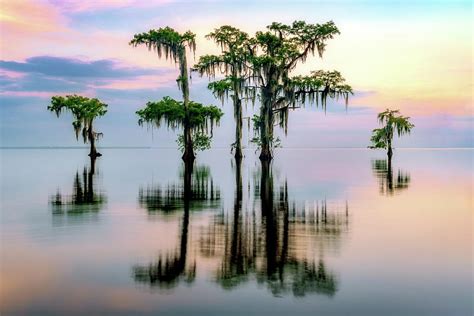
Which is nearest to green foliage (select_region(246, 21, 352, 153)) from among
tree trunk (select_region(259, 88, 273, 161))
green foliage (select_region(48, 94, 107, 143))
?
tree trunk (select_region(259, 88, 273, 161))

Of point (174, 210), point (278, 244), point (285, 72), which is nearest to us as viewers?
point (278, 244)

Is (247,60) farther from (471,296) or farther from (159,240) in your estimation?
(471,296)

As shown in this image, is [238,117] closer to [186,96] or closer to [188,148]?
[186,96]

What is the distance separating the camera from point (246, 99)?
5219 centimetres

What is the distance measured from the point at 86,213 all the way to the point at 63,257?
6.94 metres

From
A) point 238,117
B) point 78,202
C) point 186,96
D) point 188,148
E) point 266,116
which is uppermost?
point 186,96

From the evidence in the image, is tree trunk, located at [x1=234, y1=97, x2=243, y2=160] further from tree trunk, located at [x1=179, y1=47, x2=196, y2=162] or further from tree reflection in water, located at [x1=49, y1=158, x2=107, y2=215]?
tree reflection in water, located at [x1=49, y1=158, x2=107, y2=215]

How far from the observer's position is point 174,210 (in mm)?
16969

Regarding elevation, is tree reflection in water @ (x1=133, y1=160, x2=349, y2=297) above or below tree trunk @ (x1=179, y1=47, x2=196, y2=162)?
below

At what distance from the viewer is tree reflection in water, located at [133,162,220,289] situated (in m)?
8.18

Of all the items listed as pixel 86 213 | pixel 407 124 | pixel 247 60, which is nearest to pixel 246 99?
pixel 247 60

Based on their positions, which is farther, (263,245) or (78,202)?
(78,202)

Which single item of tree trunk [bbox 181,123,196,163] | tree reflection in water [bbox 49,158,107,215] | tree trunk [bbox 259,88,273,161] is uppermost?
tree trunk [bbox 259,88,273,161]

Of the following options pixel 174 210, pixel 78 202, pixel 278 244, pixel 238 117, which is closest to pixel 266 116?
pixel 238 117
